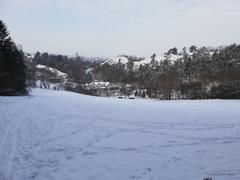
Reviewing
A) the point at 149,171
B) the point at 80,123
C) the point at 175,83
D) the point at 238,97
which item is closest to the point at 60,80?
the point at 175,83

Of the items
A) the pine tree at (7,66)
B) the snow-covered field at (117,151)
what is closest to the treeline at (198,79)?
the pine tree at (7,66)

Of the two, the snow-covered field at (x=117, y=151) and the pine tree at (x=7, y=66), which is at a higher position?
the pine tree at (x=7, y=66)

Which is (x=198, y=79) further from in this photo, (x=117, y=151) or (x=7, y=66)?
(x=117, y=151)

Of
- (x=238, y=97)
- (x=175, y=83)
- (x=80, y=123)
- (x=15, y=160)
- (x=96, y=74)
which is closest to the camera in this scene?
(x=15, y=160)

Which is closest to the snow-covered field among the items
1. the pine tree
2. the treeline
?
the pine tree

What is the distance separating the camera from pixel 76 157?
9.73m

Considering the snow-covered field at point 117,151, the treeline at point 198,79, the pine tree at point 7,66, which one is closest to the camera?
the snow-covered field at point 117,151

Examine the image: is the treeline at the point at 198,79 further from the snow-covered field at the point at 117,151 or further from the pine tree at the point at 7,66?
the snow-covered field at the point at 117,151

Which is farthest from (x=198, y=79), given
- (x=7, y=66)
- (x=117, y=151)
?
(x=117, y=151)

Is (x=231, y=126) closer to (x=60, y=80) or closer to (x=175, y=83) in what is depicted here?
(x=175, y=83)

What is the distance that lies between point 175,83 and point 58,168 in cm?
6029

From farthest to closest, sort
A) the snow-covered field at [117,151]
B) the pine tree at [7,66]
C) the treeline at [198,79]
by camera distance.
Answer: the treeline at [198,79], the pine tree at [7,66], the snow-covered field at [117,151]

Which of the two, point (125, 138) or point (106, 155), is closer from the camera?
point (106, 155)

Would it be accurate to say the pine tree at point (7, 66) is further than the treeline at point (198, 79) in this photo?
No
